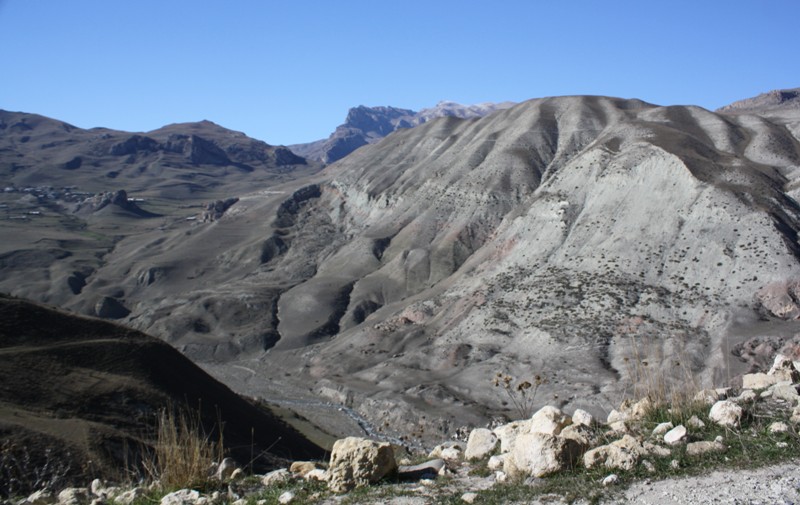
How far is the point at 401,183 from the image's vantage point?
11738 centimetres

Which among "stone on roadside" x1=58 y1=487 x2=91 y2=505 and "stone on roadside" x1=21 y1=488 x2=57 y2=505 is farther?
"stone on roadside" x1=21 y1=488 x2=57 y2=505

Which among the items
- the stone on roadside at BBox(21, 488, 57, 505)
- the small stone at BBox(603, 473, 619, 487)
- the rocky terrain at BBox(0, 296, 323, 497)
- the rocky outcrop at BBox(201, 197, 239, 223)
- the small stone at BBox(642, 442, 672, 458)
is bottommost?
the rocky terrain at BBox(0, 296, 323, 497)

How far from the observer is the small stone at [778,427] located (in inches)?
384

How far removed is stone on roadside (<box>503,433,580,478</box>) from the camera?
970 centimetres

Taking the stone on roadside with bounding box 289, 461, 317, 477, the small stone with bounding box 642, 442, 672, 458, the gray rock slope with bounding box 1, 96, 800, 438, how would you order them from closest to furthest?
the small stone with bounding box 642, 442, 672, 458 → the stone on roadside with bounding box 289, 461, 317, 477 → the gray rock slope with bounding box 1, 96, 800, 438

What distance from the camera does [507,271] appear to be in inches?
2844

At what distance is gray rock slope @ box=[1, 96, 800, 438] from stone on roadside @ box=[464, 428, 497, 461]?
2.95 meters

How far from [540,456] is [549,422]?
1.66 meters

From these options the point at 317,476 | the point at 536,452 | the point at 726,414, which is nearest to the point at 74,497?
the point at 317,476

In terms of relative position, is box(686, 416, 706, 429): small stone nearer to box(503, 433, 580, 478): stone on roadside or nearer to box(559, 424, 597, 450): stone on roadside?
box(559, 424, 597, 450): stone on roadside

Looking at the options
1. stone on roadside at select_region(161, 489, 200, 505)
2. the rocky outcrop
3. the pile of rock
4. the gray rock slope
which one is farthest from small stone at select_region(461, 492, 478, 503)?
the rocky outcrop

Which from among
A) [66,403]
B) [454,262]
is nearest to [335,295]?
[454,262]

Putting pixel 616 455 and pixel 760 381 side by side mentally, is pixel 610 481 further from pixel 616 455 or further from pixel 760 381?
pixel 760 381

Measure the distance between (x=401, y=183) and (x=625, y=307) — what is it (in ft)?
211
